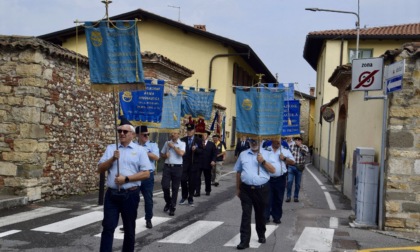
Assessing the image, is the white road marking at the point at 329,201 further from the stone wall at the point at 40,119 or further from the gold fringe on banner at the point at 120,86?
the gold fringe on banner at the point at 120,86

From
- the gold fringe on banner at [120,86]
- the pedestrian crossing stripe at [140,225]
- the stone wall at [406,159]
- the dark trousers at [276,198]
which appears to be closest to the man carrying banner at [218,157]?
the dark trousers at [276,198]

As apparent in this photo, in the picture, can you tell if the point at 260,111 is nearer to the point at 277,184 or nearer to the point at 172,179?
the point at 277,184

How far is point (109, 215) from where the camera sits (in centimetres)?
617

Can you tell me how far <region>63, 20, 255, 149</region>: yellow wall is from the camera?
2989cm

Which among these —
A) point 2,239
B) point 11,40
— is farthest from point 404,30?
point 2,239

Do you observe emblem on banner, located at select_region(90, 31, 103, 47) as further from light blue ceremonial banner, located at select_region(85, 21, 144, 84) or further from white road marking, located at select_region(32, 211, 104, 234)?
white road marking, located at select_region(32, 211, 104, 234)

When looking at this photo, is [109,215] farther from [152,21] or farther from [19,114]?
[152,21]

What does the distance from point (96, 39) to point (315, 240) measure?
4659mm

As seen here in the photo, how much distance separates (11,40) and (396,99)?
8.07 meters

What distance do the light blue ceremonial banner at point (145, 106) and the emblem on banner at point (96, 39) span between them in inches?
201

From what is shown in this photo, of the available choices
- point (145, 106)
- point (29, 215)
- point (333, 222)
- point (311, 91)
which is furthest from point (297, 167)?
point (311, 91)

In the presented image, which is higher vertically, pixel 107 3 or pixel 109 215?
pixel 107 3

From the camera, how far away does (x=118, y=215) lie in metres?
6.30

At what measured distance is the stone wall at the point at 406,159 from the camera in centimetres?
943
